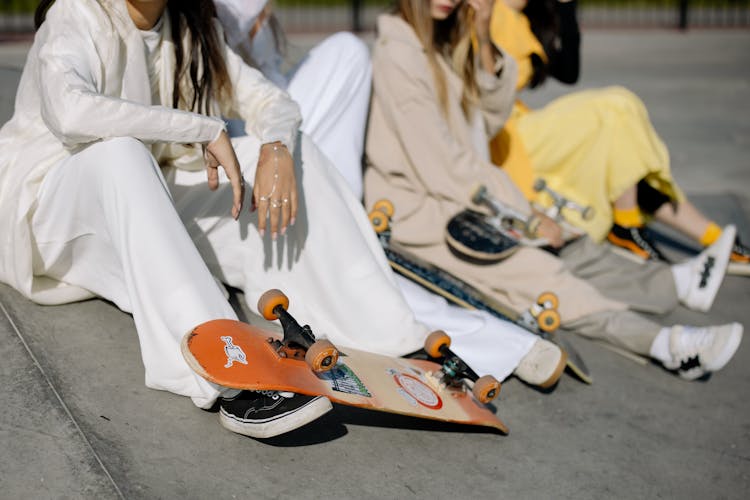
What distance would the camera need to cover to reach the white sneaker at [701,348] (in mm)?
3504

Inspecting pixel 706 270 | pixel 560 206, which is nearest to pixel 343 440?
pixel 560 206

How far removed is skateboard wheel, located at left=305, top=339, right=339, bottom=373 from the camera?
2539 millimetres

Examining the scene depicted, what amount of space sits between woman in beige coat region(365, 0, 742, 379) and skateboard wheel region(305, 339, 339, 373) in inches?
55.1

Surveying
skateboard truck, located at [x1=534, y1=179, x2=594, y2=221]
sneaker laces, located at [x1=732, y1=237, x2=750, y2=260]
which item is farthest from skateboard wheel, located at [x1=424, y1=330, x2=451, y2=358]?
sneaker laces, located at [x1=732, y1=237, x2=750, y2=260]

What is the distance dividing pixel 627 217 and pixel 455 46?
4.12 feet

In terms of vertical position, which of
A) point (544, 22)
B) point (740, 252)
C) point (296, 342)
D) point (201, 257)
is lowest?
point (740, 252)

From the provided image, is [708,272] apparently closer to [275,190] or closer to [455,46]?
[455,46]

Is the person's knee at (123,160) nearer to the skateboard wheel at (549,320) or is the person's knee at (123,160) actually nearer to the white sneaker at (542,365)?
the white sneaker at (542,365)

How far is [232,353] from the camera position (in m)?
2.47

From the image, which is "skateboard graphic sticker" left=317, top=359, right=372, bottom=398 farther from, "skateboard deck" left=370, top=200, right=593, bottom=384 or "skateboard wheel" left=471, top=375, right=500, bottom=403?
"skateboard deck" left=370, top=200, right=593, bottom=384

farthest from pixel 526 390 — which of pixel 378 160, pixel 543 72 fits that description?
pixel 543 72

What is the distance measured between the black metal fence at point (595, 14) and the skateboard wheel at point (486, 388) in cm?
917

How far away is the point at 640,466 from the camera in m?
3.02

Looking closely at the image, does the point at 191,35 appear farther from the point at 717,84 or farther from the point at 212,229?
the point at 717,84
